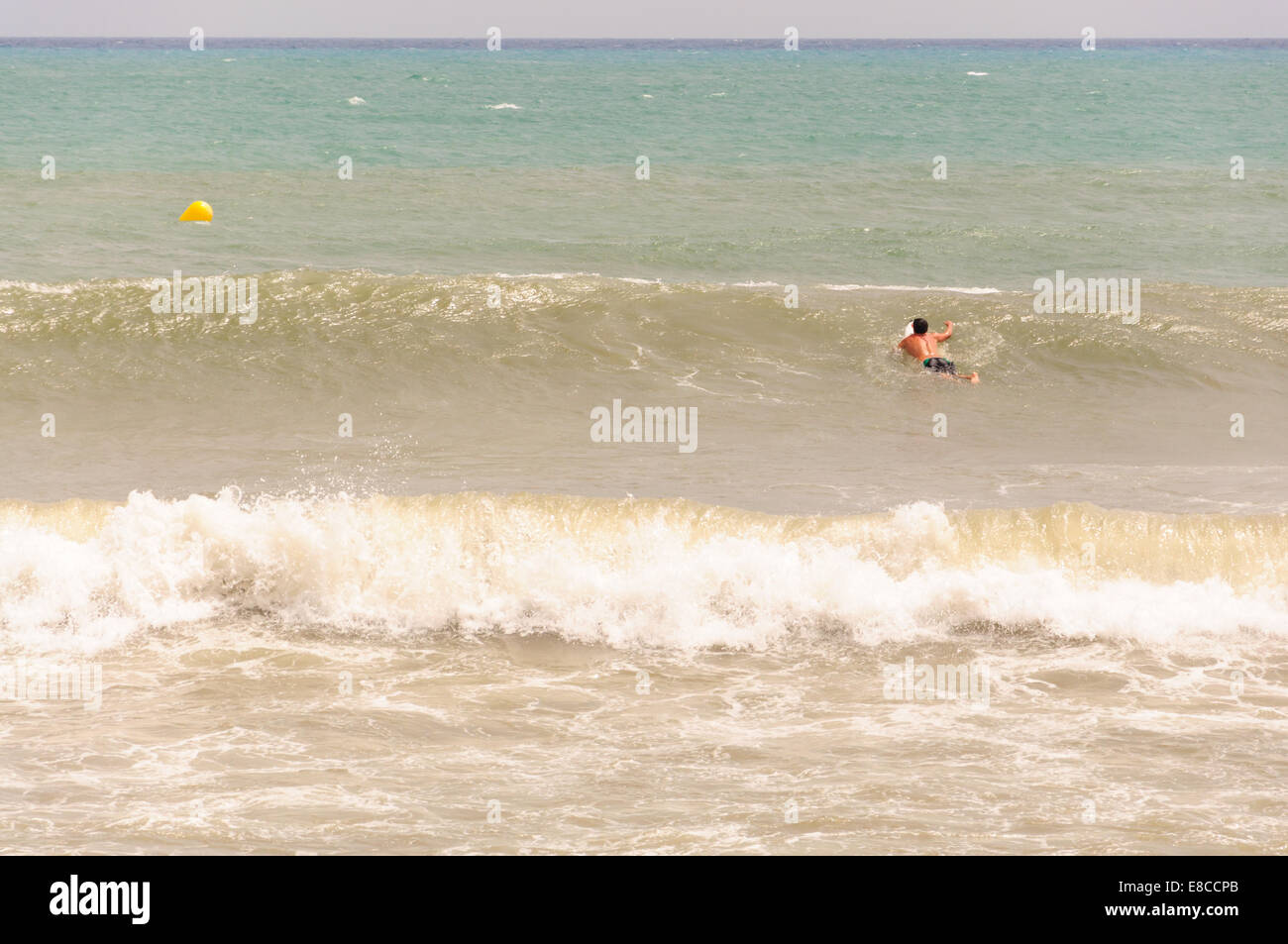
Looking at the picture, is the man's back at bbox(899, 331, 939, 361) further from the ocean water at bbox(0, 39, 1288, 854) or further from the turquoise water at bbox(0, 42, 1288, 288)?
the turquoise water at bbox(0, 42, 1288, 288)

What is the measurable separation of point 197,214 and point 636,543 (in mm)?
19068

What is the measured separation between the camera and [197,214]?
27.6 metres

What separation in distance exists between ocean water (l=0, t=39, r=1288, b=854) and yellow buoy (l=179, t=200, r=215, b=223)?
958mm

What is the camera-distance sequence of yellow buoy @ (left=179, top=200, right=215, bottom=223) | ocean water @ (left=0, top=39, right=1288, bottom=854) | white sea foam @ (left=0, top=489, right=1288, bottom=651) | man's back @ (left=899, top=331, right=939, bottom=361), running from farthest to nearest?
1. yellow buoy @ (left=179, top=200, right=215, bottom=223)
2. man's back @ (left=899, top=331, right=939, bottom=361)
3. white sea foam @ (left=0, top=489, right=1288, bottom=651)
4. ocean water @ (left=0, top=39, right=1288, bottom=854)

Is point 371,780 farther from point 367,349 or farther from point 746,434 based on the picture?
point 367,349

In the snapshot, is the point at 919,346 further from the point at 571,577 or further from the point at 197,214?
the point at 197,214

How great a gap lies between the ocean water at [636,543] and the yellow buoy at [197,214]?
958 mm

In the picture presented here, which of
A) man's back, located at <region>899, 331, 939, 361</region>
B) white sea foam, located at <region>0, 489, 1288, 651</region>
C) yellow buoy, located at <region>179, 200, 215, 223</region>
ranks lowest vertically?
white sea foam, located at <region>0, 489, 1288, 651</region>

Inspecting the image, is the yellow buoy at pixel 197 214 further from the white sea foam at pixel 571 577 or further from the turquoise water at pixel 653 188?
the white sea foam at pixel 571 577

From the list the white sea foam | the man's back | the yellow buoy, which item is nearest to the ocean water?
the white sea foam

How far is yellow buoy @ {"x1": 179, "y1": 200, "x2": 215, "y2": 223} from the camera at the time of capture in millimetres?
27359

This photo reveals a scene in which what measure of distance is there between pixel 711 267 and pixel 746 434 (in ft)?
31.2

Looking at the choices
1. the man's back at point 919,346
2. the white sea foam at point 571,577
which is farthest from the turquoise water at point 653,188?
the white sea foam at point 571,577

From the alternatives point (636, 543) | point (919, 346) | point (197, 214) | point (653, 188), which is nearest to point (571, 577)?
point (636, 543)
